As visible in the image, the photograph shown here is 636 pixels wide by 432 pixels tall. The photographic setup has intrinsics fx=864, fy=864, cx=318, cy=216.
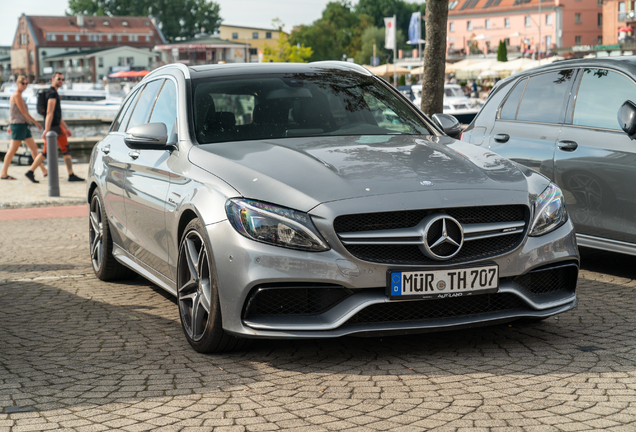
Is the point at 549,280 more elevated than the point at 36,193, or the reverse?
the point at 549,280

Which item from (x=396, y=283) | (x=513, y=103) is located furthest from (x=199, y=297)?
(x=513, y=103)

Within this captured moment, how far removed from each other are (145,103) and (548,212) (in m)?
3.26

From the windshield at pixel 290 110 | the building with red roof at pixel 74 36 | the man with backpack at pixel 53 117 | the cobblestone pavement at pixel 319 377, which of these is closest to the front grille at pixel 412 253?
the cobblestone pavement at pixel 319 377

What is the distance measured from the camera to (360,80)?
6.22 meters

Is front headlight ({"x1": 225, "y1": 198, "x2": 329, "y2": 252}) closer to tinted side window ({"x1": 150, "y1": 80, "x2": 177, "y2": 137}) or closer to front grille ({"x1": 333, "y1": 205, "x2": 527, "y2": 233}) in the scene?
front grille ({"x1": 333, "y1": 205, "x2": 527, "y2": 233})

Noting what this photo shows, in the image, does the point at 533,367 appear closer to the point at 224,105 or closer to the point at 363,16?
the point at 224,105

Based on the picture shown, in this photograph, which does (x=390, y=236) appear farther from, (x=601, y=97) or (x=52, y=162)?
(x=52, y=162)

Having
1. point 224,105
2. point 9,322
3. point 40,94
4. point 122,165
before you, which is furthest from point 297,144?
point 40,94

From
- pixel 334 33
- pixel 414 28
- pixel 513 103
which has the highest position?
pixel 334 33

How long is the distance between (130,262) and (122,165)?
710 millimetres

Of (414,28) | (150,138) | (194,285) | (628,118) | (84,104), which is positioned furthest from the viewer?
(414,28)

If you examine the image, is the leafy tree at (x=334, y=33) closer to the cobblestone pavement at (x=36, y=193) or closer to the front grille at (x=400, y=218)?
the cobblestone pavement at (x=36, y=193)

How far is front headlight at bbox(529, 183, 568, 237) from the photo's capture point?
4.57m

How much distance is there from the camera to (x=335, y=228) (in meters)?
4.16
